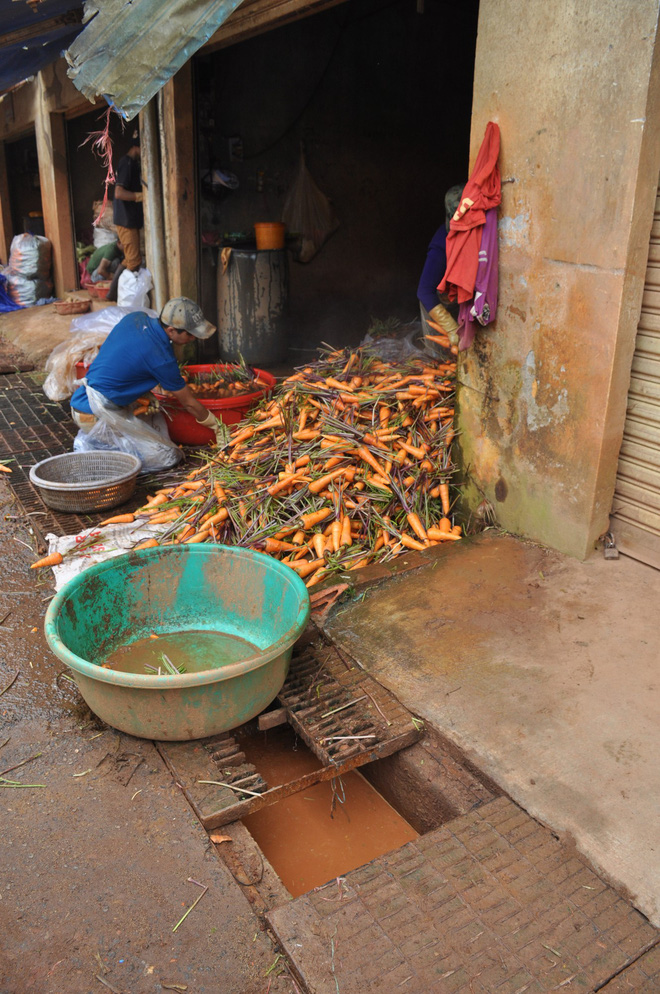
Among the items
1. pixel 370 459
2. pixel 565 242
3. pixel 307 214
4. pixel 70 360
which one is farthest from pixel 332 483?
pixel 307 214

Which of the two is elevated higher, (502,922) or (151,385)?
(151,385)

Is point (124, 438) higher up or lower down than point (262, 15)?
lower down

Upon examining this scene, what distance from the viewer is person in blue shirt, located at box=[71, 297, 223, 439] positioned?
540 centimetres

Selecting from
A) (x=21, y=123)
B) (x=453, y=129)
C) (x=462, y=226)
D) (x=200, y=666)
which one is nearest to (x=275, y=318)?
(x=453, y=129)

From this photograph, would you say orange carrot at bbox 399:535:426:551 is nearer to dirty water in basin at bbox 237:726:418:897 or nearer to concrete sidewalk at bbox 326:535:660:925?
concrete sidewalk at bbox 326:535:660:925

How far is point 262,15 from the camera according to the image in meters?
5.85

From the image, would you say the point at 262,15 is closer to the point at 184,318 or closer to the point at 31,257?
the point at 184,318

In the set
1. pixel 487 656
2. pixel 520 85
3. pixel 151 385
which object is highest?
pixel 520 85

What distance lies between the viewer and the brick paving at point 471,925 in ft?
6.77

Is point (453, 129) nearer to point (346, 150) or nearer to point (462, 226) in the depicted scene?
point (346, 150)

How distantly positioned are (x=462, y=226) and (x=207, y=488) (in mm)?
2231

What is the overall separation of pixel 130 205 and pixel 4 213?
24.0 feet

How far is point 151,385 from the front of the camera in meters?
5.71

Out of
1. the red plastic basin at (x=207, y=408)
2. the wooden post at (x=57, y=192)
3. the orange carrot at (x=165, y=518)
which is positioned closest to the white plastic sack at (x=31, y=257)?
the wooden post at (x=57, y=192)
